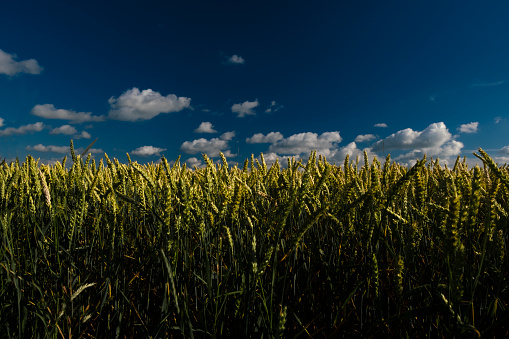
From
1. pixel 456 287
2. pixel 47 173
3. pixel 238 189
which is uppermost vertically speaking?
pixel 47 173

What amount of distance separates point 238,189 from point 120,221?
68cm

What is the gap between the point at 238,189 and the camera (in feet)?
3.70

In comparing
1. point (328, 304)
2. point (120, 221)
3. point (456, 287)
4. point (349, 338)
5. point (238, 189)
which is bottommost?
point (349, 338)

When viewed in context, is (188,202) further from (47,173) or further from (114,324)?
(47,173)

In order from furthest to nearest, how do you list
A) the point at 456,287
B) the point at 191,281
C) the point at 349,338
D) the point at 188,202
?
the point at 191,281 < the point at 349,338 < the point at 188,202 < the point at 456,287

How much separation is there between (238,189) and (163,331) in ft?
1.72

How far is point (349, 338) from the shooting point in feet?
4.06

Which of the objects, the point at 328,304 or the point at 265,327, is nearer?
the point at 265,327

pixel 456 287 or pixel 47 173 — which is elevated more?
pixel 47 173

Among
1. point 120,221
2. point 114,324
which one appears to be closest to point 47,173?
point 120,221

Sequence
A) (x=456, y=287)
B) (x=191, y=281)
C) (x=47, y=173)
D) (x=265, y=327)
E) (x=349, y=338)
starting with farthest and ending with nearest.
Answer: (x=47, y=173), (x=191, y=281), (x=349, y=338), (x=265, y=327), (x=456, y=287)

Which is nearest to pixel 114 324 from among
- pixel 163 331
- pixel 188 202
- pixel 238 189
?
pixel 163 331

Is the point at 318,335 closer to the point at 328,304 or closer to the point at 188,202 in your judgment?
the point at 328,304

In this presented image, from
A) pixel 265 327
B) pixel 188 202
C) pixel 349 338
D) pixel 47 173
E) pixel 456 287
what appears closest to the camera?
pixel 456 287
